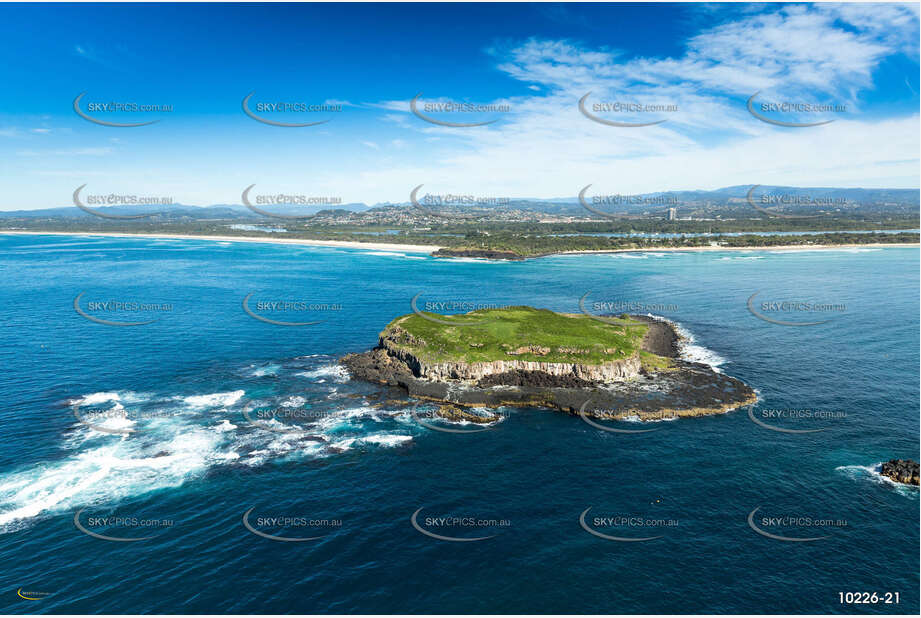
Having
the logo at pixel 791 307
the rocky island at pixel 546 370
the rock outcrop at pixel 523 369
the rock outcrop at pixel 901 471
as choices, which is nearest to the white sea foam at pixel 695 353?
the rocky island at pixel 546 370

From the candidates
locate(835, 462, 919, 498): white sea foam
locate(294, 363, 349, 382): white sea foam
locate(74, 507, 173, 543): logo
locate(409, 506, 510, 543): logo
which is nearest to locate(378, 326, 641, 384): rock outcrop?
locate(294, 363, 349, 382): white sea foam

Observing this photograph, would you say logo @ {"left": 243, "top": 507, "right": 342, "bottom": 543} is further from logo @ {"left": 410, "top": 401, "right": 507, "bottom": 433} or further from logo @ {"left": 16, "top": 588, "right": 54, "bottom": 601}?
logo @ {"left": 410, "top": 401, "right": 507, "bottom": 433}

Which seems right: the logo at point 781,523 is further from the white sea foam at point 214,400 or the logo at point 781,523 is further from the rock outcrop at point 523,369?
the white sea foam at point 214,400

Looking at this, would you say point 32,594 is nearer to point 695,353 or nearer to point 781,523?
point 781,523

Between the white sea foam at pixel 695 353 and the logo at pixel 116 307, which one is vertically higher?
the logo at pixel 116 307

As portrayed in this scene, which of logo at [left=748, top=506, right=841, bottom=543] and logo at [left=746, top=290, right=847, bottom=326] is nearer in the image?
logo at [left=748, top=506, right=841, bottom=543]

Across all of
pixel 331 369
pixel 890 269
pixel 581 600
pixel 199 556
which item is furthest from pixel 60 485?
pixel 890 269
